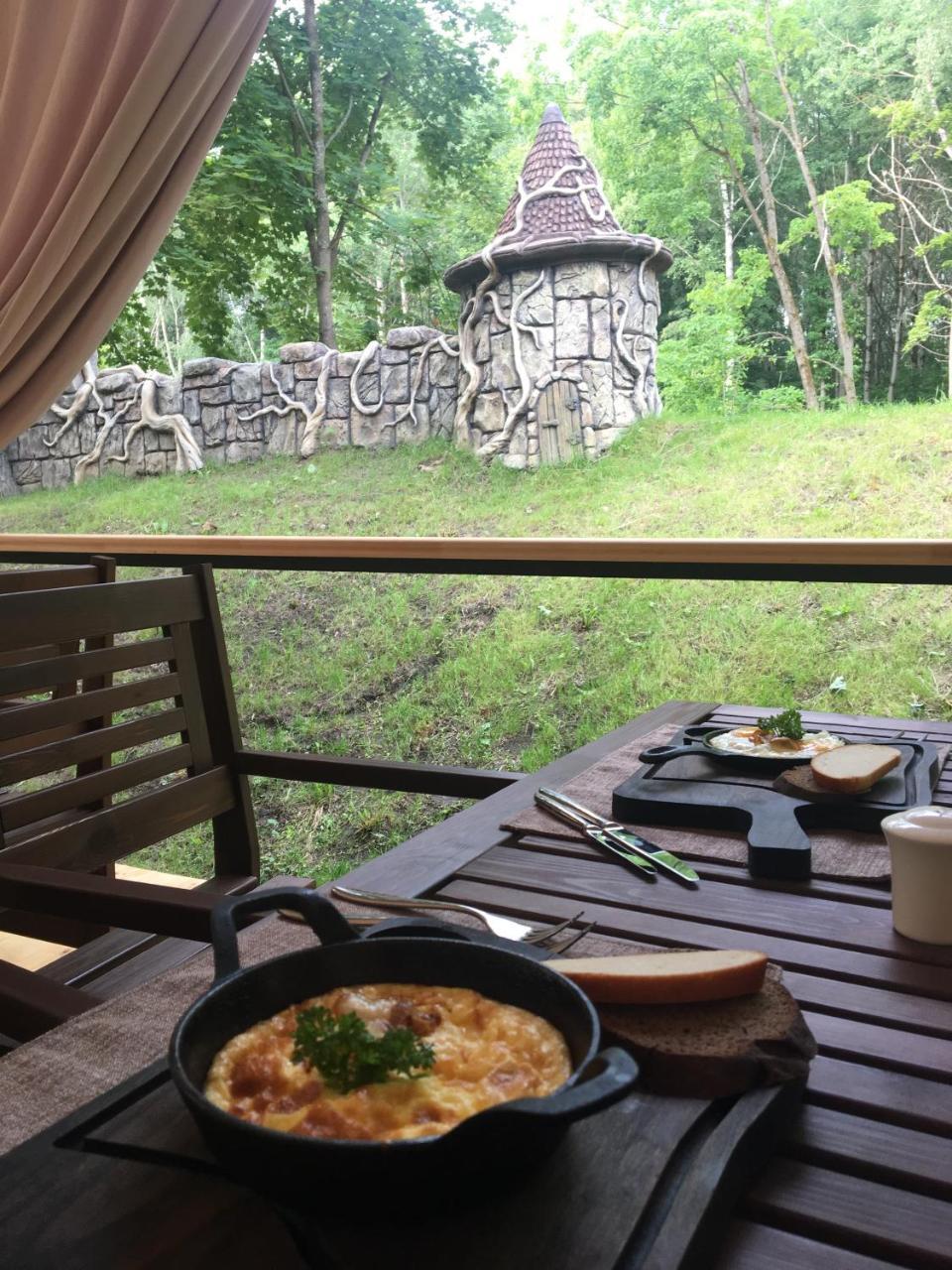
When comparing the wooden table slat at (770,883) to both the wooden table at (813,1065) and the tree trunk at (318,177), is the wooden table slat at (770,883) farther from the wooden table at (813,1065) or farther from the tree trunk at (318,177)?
the tree trunk at (318,177)

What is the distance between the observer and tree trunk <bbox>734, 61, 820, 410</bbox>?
7312mm

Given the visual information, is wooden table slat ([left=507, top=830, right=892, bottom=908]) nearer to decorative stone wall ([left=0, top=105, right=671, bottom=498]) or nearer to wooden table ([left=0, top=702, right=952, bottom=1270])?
wooden table ([left=0, top=702, right=952, bottom=1270])

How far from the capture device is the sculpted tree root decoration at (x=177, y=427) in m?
7.60

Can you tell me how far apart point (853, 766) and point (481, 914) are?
427 millimetres

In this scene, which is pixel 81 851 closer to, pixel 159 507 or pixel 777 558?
pixel 777 558

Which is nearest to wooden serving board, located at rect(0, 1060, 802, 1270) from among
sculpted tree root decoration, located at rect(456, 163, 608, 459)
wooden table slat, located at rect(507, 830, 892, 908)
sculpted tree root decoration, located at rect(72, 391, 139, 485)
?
wooden table slat, located at rect(507, 830, 892, 908)

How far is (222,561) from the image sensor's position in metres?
2.39

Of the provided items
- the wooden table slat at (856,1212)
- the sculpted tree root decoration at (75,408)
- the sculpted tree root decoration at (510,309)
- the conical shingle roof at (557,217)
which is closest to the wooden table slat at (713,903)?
the wooden table slat at (856,1212)

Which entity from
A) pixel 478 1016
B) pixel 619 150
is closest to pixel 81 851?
pixel 478 1016

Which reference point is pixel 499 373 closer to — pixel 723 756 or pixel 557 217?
pixel 557 217

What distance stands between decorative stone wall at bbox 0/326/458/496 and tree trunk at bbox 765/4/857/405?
2.65 m

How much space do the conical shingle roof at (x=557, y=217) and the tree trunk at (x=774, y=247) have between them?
2.77 ft

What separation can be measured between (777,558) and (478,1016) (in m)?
1.43

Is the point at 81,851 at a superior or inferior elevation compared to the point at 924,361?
inferior
